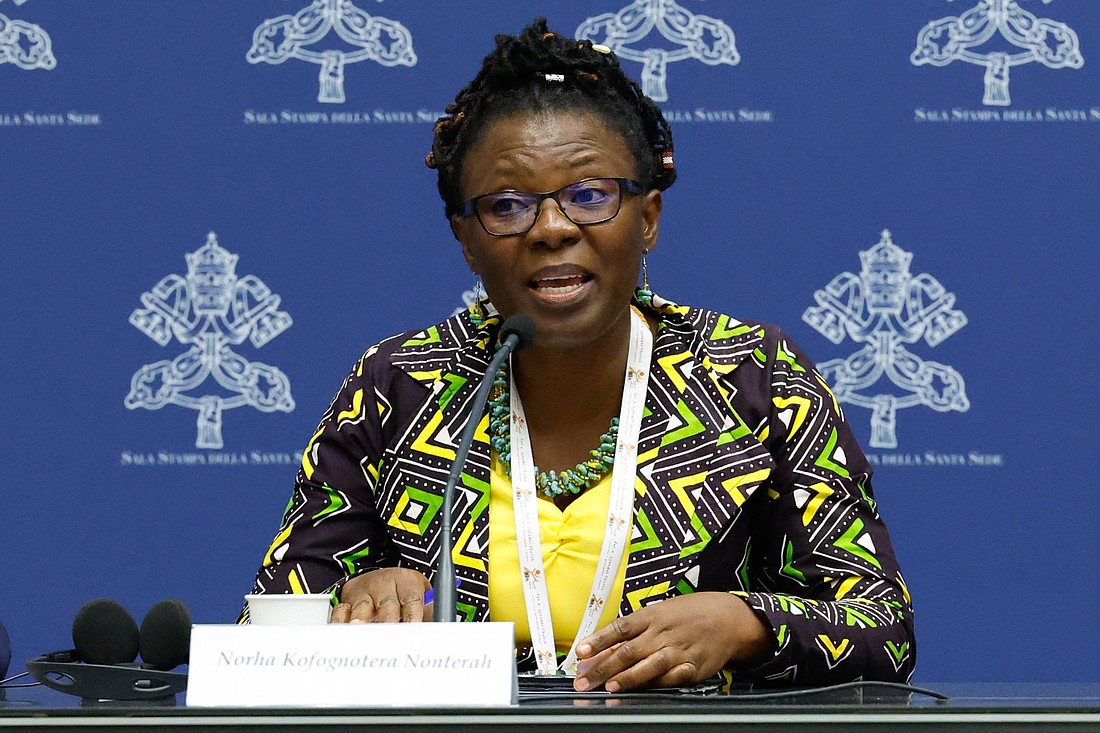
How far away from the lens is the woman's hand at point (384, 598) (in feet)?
4.66

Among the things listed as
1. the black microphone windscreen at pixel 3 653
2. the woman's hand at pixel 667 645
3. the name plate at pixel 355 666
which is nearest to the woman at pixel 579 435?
the woman's hand at pixel 667 645

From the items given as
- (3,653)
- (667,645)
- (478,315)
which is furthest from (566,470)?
(3,653)

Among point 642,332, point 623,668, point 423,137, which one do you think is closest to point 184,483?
point 423,137

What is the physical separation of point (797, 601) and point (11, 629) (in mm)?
1564

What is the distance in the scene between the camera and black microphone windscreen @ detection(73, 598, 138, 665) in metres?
1.34

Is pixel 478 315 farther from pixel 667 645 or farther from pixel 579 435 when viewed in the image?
pixel 667 645

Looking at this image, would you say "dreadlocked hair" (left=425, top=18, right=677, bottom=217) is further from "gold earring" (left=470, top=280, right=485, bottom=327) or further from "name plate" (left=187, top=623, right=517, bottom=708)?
"name plate" (left=187, top=623, right=517, bottom=708)

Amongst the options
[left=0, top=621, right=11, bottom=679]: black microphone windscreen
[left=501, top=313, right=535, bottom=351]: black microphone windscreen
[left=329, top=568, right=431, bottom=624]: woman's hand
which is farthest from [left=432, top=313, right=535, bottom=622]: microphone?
[left=0, top=621, right=11, bottom=679]: black microphone windscreen

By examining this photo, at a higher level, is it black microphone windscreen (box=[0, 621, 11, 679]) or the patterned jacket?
the patterned jacket

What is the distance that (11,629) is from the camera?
2484mm

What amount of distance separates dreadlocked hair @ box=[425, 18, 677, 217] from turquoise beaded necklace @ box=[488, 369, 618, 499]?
0.86ft

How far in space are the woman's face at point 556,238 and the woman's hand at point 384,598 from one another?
346 mm

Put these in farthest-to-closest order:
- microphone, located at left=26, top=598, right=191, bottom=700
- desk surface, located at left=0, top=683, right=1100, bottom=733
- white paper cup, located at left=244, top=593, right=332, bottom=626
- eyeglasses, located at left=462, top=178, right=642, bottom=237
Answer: eyeglasses, located at left=462, top=178, right=642, bottom=237 → microphone, located at left=26, top=598, right=191, bottom=700 → white paper cup, located at left=244, top=593, right=332, bottom=626 → desk surface, located at left=0, top=683, right=1100, bottom=733

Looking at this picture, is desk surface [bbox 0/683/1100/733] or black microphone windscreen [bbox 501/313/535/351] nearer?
desk surface [bbox 0/683/1100/733]
